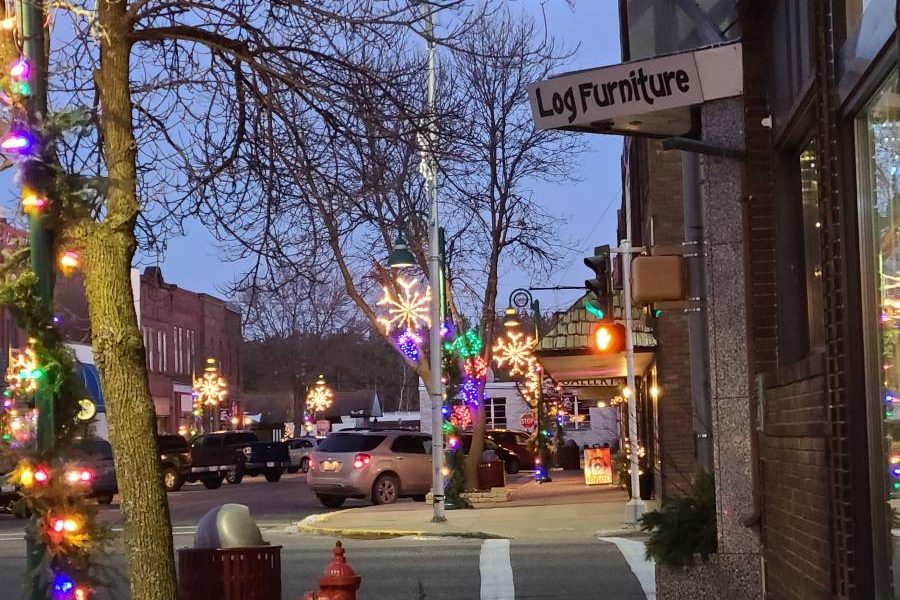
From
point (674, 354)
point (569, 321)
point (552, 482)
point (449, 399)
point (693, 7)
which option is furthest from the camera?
point (552, 482)

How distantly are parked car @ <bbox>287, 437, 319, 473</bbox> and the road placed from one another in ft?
99.8

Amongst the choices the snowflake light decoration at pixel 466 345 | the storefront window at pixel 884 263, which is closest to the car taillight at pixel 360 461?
the snowflake light decoration at pixel 466 345

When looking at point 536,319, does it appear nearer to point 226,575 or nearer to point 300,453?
point 300,453

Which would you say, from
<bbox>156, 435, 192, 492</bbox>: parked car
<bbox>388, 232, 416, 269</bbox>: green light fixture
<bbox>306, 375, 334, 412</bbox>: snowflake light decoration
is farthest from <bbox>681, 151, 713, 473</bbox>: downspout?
<bbox>306, 375, 334, 412</bbox>: snowflake light decoration

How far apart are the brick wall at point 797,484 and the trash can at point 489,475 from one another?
1897 cm

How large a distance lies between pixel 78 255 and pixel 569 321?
49.9 feet

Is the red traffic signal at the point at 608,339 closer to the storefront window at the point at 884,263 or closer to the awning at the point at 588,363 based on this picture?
the awning at the point at 588,363

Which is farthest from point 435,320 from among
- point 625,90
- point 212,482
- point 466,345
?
point 212,482

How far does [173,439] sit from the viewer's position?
121 feet

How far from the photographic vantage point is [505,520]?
20.6m

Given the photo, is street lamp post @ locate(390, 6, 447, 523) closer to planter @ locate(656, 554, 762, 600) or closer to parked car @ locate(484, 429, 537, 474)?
planter @ locate(656, 554, 762, 600)

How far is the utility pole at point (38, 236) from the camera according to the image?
674 cm

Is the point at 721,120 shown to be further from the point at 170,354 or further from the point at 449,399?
the point at 170,354

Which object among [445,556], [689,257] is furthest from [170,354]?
[689,257]
